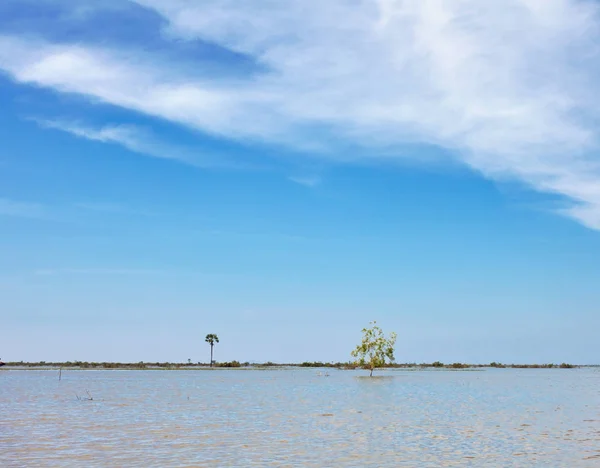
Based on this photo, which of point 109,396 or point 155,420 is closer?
point 155,420

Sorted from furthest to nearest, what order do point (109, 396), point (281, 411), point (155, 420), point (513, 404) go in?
point (109, 396) → point (513, 404) → point (281, 411) → point (155, 420)

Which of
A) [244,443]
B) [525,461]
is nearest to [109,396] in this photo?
[244,443]

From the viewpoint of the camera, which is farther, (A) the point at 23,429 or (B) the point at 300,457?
(A) the point at 23,429

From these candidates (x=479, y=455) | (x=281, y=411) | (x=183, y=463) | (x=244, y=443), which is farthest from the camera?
Answer: (x=281, y=411)

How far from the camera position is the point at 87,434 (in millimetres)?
30516

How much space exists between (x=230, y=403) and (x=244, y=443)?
2340 cm

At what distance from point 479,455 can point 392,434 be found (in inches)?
261

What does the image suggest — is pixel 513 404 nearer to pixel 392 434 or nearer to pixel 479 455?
pixel 392 434

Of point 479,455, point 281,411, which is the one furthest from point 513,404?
point 479,455

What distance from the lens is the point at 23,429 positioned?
32.1 m

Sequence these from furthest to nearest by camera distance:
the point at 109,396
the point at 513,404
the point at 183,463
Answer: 1. the point at 109,396
2. the point at 513,404
3. the point at 183,463

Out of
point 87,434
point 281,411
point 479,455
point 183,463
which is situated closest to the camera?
point 183,463

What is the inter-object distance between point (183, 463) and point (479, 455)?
11.2 m

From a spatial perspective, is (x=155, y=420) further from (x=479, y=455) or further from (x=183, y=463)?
(x=479, y=455)
